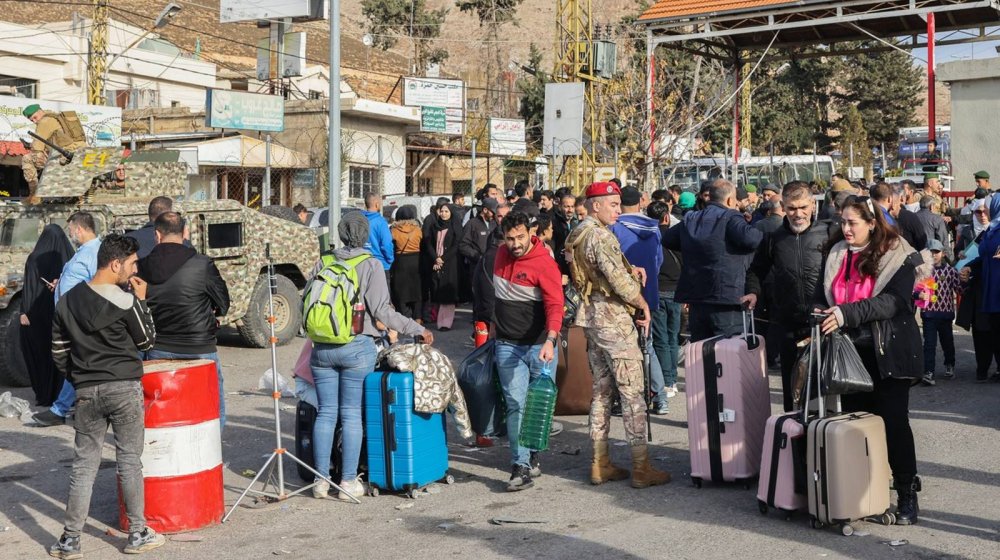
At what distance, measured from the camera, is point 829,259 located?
643 centimetres

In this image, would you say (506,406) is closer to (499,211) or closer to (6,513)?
(6,513)

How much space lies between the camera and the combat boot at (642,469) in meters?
7.25

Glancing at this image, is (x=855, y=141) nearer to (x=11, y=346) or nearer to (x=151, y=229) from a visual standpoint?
(x=11, y=346)

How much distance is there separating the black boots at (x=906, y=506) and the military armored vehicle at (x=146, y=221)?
6909 mm

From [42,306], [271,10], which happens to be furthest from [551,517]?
[271,10]

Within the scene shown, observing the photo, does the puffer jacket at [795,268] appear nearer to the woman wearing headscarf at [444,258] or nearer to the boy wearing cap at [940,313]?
the boy wearing cap at [940,313]

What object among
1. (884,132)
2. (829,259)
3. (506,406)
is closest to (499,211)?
(506,406)

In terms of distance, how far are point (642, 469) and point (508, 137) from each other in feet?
120

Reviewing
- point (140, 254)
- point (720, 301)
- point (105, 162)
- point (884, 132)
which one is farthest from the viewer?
point (884, 132)

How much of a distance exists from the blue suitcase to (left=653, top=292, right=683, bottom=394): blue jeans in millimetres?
3276

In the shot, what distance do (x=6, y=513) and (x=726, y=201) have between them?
584 centimetres

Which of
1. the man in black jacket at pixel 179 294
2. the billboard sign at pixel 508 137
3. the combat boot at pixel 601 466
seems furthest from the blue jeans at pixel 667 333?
the billboard sign at pixel 508 137

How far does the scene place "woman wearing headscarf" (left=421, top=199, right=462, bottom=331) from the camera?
51.2ft

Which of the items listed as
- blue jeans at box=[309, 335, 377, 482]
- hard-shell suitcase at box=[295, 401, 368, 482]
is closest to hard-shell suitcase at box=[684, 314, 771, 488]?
blue jeans at box=[309, 335, 377, 482]
